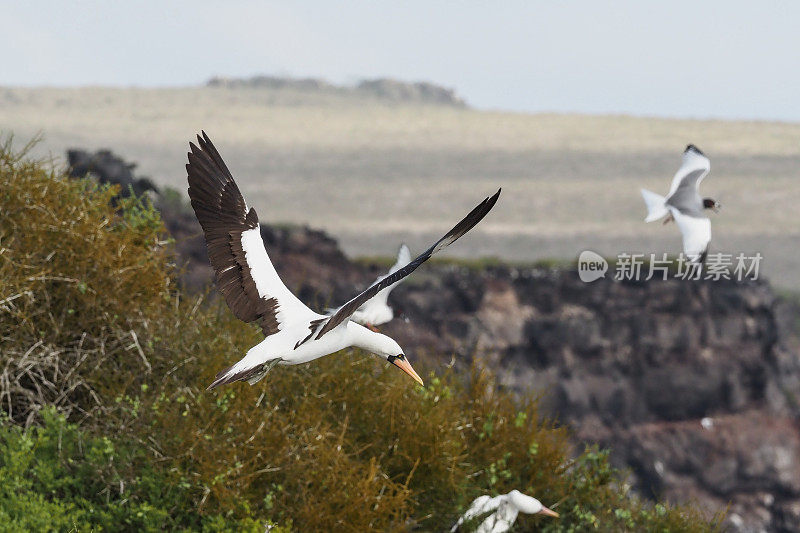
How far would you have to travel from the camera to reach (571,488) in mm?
12164

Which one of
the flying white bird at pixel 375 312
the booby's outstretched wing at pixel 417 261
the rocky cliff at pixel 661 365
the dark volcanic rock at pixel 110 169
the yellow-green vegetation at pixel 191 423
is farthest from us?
the rocky cliff at pixel 661 365

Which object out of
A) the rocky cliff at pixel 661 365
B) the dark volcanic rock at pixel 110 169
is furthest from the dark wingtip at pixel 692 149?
the rocky cliff at pixel 661 365

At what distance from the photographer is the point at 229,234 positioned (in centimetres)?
607

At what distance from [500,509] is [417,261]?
637 centimetres

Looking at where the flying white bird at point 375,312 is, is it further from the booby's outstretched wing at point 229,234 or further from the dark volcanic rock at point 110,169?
the dark volcanic rock at point 110,169

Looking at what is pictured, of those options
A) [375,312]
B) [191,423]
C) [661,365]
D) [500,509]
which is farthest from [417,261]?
[661,365]

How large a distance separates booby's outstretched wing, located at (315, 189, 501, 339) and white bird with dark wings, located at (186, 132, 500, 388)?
12.7 inches

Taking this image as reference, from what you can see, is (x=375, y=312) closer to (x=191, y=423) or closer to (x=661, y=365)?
(x=191, y=423)

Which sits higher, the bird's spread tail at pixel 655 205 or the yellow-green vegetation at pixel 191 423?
the bird's spread tail at pixel 655 205

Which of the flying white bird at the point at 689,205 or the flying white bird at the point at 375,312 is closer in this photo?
the flying white bird at the point at 375,312

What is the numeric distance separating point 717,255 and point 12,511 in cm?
769

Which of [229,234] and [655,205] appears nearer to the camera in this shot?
[229,234]

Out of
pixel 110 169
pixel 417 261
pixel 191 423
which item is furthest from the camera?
pixel 110 169

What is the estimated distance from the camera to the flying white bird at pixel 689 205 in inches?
383
